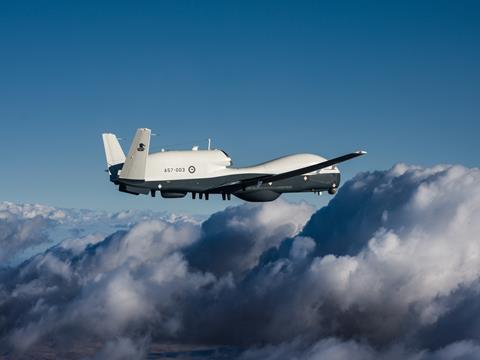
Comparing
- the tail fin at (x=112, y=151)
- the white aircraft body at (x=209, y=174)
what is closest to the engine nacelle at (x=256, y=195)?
the white aircraft body at (x=209, y=174)

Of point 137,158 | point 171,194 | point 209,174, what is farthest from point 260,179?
point 137,158

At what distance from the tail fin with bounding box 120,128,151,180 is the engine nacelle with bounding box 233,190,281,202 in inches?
567

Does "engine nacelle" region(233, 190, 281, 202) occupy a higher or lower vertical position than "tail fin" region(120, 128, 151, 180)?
lower

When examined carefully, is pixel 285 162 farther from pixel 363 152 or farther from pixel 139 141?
pixel 139 141

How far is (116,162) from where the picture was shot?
89.9 meters

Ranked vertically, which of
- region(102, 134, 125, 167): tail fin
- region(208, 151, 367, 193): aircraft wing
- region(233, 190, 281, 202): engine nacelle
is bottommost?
region(233, 190, 281, 202): engine nacelle

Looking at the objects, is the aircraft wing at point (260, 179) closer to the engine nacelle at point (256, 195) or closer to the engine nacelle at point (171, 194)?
the engine nacelle at point (256, 195)

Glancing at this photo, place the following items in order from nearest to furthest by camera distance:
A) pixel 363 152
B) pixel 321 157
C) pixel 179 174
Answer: pixel 363 152 → pixel 179 174 → pixel 321 157

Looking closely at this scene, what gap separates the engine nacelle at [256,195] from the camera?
91438mm

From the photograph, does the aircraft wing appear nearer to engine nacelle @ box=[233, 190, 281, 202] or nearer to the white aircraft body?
the white aircraft body

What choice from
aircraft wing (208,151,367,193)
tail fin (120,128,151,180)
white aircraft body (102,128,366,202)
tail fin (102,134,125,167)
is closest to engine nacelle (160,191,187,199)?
white aircraft body (102,128,366,202)

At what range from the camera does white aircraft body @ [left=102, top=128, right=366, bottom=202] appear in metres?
84.8

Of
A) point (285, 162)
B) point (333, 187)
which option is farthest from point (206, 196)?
point (333, 187)

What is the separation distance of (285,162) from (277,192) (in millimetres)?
4188
